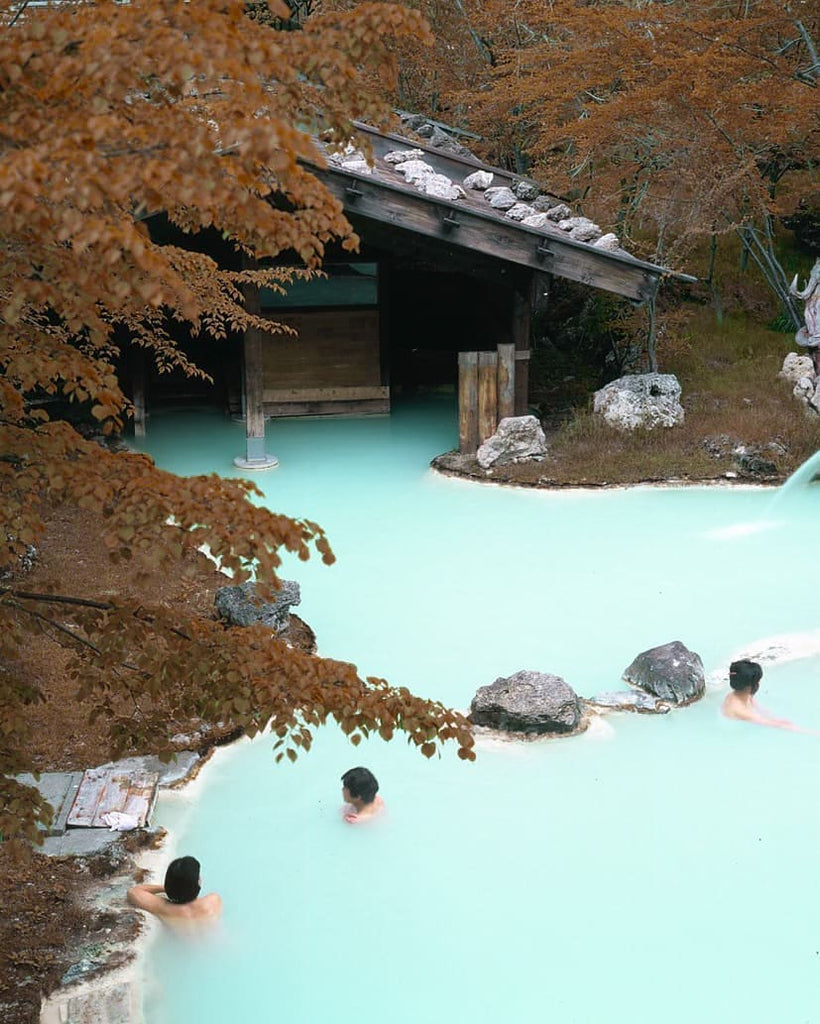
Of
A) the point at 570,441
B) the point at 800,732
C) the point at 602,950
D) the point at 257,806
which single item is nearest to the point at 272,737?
the point at 257,806

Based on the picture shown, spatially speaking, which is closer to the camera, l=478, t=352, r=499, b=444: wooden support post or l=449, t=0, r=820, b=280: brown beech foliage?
l=478, t=352, r=499, b=444: wooden support post

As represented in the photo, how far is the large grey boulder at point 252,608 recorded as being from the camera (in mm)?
8344

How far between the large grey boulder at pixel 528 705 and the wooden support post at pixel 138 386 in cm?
718

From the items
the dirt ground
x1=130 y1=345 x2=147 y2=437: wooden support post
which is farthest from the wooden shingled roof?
the dirt ground

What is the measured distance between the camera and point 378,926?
559 cm

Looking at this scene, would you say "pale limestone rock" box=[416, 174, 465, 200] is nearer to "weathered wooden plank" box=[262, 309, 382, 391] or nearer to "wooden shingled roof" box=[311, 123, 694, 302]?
"wooden shingled roof" box=[311, 123, 694, 302]

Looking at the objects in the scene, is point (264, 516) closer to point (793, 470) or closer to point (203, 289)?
point (203, 289)

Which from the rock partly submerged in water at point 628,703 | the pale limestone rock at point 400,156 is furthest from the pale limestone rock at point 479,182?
the rock partly submerged in water at point 628,703

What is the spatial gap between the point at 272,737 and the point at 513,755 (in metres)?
1.45

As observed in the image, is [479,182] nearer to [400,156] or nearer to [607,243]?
[400,156]

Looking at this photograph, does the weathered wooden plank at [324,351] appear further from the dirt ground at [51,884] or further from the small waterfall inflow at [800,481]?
the dirt ground at [51,884]

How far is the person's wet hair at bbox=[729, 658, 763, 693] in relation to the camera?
7.34m

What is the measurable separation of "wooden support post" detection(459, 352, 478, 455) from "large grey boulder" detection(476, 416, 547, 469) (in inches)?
12.6

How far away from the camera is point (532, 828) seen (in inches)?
248
